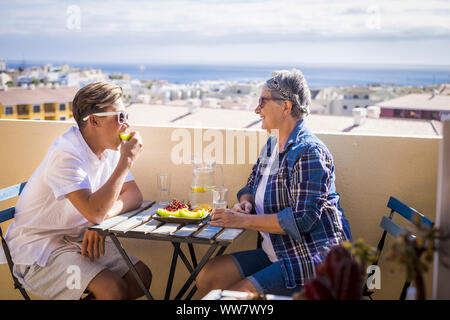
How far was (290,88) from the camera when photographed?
2393 mm

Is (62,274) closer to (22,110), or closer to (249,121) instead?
(249,121)

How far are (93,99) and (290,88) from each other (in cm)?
100

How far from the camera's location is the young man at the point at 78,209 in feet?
7.39

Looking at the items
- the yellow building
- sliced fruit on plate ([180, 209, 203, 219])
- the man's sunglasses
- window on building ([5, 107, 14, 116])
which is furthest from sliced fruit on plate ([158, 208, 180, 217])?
window on building ([5, 107, 14, 116])

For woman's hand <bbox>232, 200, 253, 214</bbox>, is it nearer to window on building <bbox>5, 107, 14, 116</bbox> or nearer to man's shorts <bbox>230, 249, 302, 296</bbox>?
man's shorts <bbox>230, 249, 302, 296</bbox>

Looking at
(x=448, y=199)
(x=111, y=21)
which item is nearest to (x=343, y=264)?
(x=448, y=199)

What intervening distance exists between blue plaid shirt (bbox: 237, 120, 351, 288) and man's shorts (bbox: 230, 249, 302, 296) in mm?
32

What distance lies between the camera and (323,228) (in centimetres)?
223

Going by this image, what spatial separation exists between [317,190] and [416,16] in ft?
329

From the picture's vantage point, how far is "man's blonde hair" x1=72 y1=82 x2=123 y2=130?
239cm

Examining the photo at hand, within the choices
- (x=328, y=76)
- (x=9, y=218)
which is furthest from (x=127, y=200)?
(x=328, y=76)

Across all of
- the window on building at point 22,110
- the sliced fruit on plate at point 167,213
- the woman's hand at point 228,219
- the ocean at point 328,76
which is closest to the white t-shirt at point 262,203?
the woman's hand at point 228,219

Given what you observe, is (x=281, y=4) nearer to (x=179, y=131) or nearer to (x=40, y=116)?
(x=40, y=116)

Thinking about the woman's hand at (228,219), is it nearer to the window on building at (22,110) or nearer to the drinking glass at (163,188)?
the drinking glass at (163,188)
